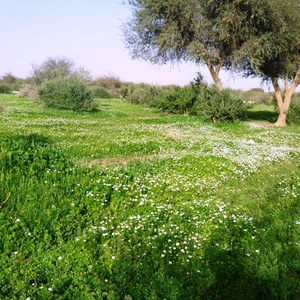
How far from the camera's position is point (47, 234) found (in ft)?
14.2

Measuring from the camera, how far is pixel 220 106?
20.2 meters

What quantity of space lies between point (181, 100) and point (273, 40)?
8723mm

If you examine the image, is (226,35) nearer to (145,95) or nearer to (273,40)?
(273,40)

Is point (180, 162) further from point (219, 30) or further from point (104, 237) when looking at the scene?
point (219, 30)

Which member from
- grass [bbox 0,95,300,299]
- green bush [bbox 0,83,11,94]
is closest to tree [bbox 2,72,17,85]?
green bush [bbox 0,83,11,94]

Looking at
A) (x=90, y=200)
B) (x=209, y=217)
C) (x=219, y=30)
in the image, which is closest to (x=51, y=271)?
(x=90, y=200)

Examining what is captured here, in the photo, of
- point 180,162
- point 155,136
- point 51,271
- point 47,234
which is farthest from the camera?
point 155,136

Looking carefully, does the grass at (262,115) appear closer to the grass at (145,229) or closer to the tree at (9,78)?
the grass at (145,229)

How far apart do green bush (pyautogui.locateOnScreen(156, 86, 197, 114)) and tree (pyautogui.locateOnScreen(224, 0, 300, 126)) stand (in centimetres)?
476

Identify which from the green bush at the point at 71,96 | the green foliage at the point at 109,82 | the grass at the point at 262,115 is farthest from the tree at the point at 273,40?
the green foliage at the point at 109,82

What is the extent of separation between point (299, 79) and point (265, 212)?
19833mm

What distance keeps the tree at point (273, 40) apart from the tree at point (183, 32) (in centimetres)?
130

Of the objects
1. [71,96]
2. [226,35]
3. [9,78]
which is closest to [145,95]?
[71,96]

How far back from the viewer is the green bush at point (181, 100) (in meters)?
24.6
